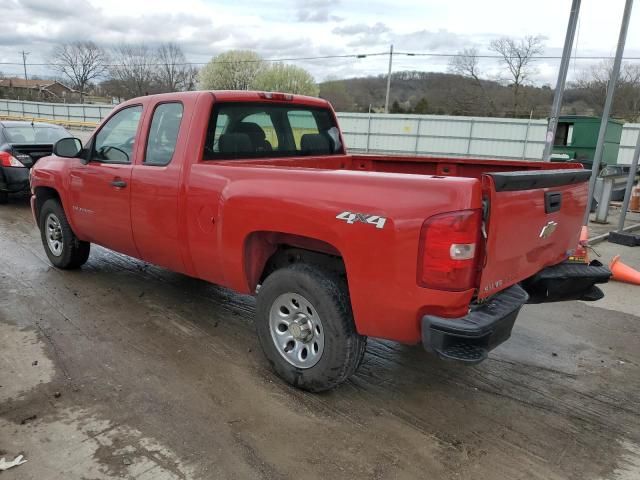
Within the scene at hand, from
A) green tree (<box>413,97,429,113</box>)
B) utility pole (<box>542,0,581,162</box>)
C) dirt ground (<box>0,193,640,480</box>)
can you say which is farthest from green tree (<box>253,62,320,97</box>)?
dirt ground (<box>0,193,640,480</box>)

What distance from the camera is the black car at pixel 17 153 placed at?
9.59 m

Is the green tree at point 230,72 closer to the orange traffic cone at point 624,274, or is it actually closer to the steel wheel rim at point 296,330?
the orange traffic cone at point 624,274

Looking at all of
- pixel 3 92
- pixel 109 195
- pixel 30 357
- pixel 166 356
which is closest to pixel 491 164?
pixel 166 356

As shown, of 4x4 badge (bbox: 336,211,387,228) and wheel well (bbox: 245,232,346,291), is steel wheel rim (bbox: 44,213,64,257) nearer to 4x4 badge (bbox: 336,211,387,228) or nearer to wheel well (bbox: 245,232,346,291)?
wheel well (bbox: 245,232,346,291)

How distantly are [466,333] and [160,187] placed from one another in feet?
8.79

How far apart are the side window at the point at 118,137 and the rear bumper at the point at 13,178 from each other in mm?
5723

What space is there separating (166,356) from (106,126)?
8.04ft

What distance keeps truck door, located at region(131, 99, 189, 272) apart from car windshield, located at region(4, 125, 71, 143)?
715 cm

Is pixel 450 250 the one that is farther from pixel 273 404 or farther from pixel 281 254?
pixel 273 404

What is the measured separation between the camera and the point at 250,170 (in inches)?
137

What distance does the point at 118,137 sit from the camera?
4.81 m

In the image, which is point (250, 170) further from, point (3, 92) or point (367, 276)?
point (3, 92)

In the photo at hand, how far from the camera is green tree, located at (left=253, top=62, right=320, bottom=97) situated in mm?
65000

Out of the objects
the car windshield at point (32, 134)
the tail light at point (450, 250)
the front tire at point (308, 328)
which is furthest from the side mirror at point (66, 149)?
the car windshield at point (32, 134)
